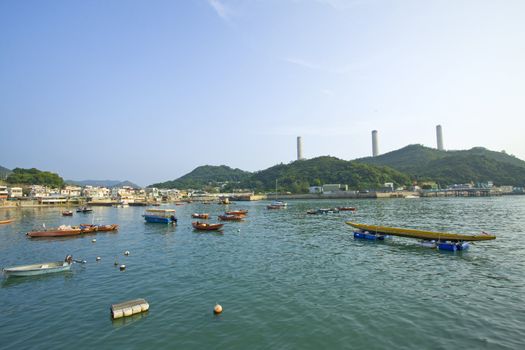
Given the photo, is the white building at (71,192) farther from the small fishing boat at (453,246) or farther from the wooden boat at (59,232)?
the small fishing boat at (453,246)

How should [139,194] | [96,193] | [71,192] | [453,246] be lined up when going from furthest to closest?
[139,194]
[96,193]
[71,192]
[453,246]

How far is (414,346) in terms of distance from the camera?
12961 mm

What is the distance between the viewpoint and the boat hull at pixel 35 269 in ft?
81.3

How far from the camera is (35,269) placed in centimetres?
2522

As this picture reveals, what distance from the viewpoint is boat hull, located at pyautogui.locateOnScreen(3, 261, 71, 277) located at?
2477 cm

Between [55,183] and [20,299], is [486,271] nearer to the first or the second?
[20,299]

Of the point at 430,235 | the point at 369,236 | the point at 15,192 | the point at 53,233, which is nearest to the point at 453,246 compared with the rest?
the point at 430,235

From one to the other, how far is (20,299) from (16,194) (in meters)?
148

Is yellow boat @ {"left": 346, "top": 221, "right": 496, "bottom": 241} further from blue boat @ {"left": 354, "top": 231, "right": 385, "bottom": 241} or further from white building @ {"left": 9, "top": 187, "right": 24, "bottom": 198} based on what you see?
white building @ {"left": 9, "top": 187, "right": 24, "bottom": 198}

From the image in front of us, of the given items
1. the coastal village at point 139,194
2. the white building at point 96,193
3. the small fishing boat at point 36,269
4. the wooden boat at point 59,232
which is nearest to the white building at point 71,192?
the coastal village at point 139,194

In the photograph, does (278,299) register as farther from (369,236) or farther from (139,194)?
(139,194)

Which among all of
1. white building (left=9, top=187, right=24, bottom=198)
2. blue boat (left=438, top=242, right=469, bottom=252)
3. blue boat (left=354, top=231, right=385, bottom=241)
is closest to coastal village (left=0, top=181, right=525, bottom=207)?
white building (left=9, top=187, right=24, bottom=198)

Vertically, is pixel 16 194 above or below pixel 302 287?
above

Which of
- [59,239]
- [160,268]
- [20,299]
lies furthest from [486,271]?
[59,239]
